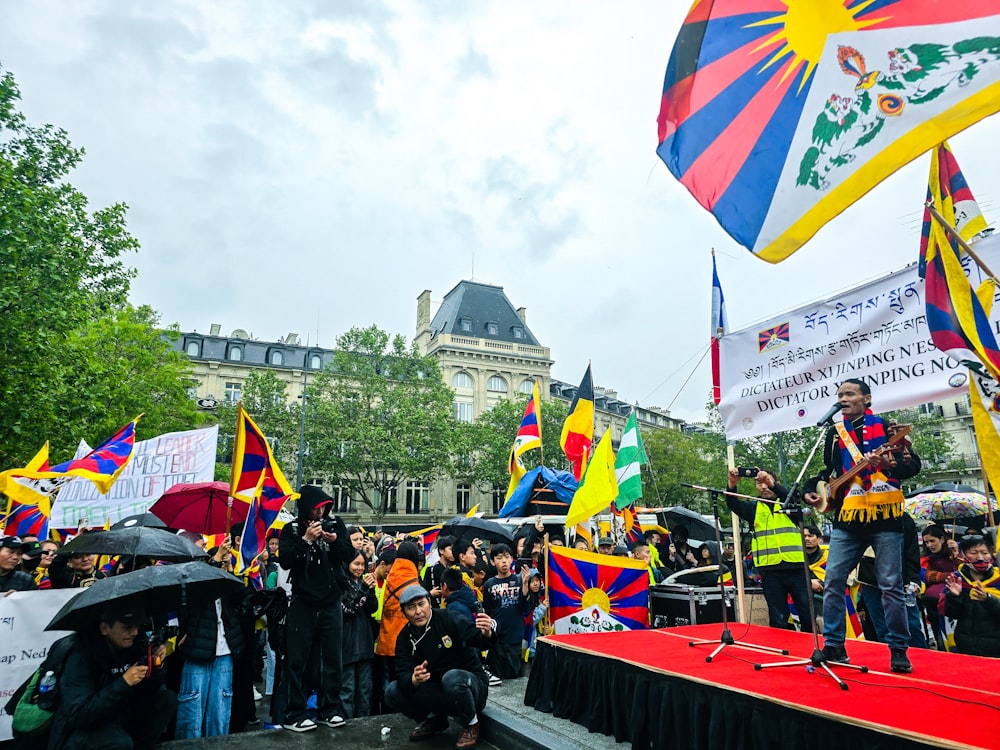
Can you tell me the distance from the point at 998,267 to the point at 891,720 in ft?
11.8

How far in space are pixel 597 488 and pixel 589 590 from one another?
55.2 inches

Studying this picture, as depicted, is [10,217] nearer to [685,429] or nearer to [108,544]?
[108,544]

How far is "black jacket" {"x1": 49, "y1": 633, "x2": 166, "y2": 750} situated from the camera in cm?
397

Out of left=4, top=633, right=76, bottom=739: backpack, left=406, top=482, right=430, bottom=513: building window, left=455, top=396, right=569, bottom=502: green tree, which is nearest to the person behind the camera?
left=4, top=633, right=76, bottom=739: backpack

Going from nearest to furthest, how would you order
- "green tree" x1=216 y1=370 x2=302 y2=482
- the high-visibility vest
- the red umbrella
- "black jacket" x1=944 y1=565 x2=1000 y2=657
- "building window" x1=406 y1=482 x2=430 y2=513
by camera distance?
"black jacket" x1=944 y1=565 x2=1000 y2=657 < the high-visibility vest < the red umbrella < "green tree" x1=216 y1=370 x2=302 y2=482 < "building window" x1=406 y1=482 x2=430 y2=513

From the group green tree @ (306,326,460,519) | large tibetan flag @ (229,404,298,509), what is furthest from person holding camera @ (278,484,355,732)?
green tree @ (306,326,460,519)

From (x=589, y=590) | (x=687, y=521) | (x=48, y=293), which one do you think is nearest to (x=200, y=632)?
(x=589, y=590)

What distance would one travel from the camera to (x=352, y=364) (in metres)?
41.2

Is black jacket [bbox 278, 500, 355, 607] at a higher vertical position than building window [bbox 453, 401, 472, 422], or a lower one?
lower

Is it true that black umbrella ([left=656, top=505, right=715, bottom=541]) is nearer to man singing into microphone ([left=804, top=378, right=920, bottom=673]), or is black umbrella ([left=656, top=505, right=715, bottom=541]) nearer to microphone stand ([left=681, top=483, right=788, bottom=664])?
microphone stand ([left=681, top=483, right=788, bottom=664])

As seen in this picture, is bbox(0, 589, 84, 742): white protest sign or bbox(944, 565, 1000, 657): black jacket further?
bbox(944, 565, 1000, 657): black jacket

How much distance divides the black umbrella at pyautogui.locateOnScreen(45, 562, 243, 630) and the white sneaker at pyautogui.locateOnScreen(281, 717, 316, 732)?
5.31ft

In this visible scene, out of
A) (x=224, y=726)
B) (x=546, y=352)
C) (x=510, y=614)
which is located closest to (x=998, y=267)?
(x=510, y=614)

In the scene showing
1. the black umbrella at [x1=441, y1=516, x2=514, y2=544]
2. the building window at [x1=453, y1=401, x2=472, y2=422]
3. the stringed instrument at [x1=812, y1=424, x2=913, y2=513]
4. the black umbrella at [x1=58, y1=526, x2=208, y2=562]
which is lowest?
the black umbrella at [x1=58, y1=526, x2=208, y2=562]
